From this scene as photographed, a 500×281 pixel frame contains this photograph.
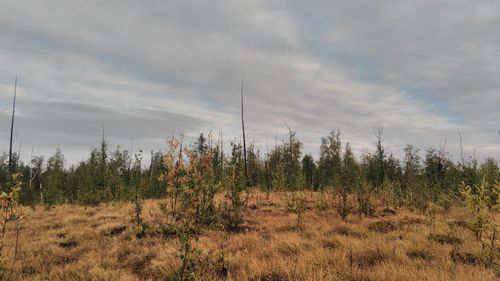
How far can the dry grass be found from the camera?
5.32 metres

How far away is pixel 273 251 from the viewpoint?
259 inches

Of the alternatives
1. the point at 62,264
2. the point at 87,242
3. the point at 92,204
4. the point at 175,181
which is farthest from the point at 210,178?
the point at 92,204

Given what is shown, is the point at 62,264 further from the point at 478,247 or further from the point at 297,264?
the point at 478,247

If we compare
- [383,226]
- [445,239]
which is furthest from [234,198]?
[445,239]

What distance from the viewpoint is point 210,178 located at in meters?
9.78

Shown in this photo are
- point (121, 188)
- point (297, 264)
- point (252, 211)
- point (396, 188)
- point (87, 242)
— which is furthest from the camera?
point (121, 188)

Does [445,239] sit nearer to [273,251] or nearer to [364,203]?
[364,203]

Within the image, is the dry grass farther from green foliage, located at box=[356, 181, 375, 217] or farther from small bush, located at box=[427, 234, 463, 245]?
green foliage, located at box=[356, 181, 375, 217]

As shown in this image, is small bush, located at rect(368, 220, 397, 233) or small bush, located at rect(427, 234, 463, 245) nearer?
small bush, located at rect(427, 234, 463, 245)

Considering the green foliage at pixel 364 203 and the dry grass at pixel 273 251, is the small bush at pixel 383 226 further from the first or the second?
the green foliage at pixel 364 203

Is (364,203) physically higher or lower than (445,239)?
higher

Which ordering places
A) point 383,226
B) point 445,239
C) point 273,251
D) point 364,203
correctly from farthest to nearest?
point 364,203
point 383,226
point 445,239
point 273,251

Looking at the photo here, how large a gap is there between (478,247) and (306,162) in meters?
39.3

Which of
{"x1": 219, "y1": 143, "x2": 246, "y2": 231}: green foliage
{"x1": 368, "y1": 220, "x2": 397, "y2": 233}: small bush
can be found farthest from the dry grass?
{"x1": 219, "y1": 143, "x2": 246, "y2": 231}: green foliage
